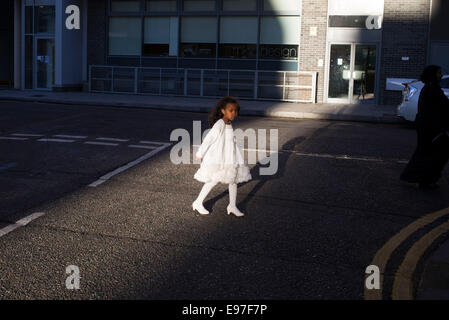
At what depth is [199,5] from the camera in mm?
23625

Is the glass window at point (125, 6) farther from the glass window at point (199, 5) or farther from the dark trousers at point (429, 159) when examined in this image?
the dark trousers at point (429, 159)

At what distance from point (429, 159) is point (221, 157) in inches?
126

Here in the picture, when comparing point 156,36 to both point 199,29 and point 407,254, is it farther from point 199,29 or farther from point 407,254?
point 407,254

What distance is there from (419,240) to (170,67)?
20.0m

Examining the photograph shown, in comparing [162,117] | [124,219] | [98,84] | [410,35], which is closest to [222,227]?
[124,219]

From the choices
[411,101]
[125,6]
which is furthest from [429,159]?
[125,6]

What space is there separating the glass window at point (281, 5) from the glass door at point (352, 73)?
2.17 m

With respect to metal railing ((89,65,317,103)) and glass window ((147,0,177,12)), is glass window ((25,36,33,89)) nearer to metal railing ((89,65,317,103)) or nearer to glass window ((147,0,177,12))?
metal railing ((89,65,317,103))

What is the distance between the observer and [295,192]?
7.23 metres

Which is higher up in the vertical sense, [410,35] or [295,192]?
[410,35]

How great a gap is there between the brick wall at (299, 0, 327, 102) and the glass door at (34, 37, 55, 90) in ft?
39.3

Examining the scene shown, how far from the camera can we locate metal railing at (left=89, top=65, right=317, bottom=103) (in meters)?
21.7

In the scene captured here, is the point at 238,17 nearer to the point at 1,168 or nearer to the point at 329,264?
the point at 1,168

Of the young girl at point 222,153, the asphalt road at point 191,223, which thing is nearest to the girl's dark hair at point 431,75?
the asphalt road at point 191,223
